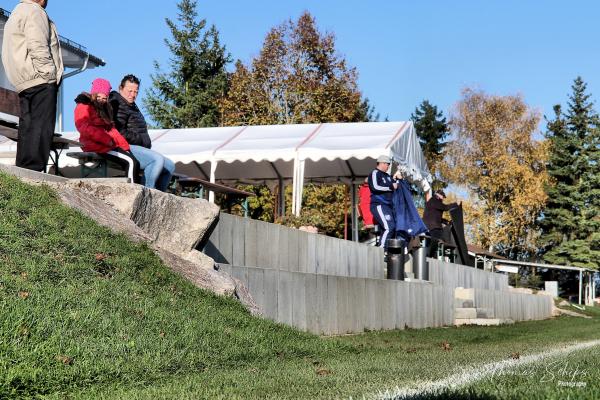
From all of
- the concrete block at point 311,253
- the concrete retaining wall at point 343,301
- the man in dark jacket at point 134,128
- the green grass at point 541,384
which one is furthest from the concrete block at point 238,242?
the green grass at point 541,384

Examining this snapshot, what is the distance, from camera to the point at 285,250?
12508mm

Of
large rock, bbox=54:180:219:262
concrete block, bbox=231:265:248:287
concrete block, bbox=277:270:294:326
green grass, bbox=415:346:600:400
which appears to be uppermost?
large rock, bbox=54:180:219:262

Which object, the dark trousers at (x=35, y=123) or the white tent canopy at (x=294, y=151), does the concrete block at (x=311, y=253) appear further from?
the dark trousers at (x=35, y=123)

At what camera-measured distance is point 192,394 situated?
4.68 m

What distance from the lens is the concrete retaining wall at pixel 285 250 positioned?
34.5 feet

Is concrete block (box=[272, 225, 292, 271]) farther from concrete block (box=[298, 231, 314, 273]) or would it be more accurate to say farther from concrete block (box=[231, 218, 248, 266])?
concrete block (box=[231, 218, 248, 266])

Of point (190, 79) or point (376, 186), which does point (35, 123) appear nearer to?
point (376, 186)

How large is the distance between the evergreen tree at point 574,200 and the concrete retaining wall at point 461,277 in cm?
3182

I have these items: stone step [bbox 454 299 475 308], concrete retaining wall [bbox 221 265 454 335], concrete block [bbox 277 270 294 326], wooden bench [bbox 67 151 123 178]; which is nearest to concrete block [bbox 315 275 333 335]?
concrete retaining wall [bbox 221 265 454 335]

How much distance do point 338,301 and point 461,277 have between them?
1051 centimetres

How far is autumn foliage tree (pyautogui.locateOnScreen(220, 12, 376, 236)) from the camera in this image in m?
41.7

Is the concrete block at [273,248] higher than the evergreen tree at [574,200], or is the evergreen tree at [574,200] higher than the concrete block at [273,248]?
the evergreen tree at [574,200]

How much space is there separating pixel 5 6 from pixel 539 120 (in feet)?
122

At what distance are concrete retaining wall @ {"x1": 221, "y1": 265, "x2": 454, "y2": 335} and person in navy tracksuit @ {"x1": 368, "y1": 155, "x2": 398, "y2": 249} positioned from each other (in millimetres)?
1057
